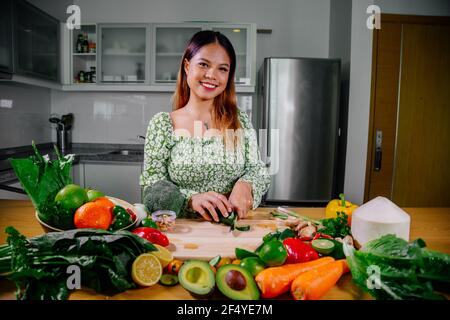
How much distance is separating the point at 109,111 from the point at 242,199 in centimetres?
188

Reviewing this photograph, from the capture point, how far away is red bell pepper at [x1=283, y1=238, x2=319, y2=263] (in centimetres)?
45

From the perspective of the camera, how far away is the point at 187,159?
2.67 ft

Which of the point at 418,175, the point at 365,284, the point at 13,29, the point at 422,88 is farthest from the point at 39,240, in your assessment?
the point at 13,29

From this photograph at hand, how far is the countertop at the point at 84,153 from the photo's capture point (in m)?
1.40

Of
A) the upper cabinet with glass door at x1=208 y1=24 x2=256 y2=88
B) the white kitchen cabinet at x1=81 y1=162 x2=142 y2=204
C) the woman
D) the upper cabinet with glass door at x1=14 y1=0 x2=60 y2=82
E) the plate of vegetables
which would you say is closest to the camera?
the plate of vegetables

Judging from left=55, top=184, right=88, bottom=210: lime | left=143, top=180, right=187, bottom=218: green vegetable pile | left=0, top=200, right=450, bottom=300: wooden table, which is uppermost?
left=55, top=184, right=88, bottom=210: lime

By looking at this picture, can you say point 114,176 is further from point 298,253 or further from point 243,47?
point 298,253

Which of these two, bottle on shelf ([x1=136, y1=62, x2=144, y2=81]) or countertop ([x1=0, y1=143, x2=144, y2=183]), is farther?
bottle on shelf ([x1=136, y1=62, x2=144, y2=81])

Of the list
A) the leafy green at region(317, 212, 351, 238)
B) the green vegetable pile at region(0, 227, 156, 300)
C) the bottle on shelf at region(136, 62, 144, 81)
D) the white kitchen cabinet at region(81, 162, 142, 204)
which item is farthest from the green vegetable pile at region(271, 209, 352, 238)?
the bottle on shelf at region(136, 62, 144, 81)

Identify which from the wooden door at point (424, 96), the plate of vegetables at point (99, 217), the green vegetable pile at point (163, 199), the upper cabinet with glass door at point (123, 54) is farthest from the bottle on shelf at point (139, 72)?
the plate of vegetables at point (99, 217)

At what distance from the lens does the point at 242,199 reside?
725 millimetres

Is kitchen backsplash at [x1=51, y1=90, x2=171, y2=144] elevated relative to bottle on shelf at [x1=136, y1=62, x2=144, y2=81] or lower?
lower

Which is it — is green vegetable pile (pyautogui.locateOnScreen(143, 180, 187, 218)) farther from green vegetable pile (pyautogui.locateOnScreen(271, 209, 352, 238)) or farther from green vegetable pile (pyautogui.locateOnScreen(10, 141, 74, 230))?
green vegetable pile (pyautogui.locateOnScreen(271, 209, 352, 238))

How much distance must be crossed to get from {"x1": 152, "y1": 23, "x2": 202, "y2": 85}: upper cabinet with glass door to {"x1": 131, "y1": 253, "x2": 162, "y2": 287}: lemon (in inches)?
71.9
